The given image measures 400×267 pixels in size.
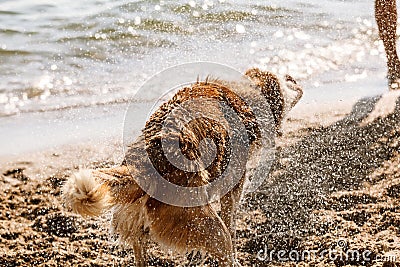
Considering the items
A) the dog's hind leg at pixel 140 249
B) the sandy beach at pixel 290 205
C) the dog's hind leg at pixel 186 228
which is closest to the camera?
the dog's hind leg at pixel 186 228

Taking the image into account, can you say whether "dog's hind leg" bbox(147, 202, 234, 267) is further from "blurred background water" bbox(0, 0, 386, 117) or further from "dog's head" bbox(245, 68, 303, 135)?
"blurred background water" bbox(0, 0, 386, 117)

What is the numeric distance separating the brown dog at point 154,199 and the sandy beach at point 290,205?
28.0 inches

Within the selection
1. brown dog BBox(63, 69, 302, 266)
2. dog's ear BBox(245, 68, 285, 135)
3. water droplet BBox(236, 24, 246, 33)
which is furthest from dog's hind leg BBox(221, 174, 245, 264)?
water droplet BBox(236, 24, 246, 33)

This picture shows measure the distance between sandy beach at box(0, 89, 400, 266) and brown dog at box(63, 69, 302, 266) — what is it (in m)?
0.71

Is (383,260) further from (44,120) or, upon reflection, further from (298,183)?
(44,120)

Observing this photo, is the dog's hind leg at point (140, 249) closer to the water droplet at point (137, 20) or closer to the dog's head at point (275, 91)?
the dog's head at point (275, 91)

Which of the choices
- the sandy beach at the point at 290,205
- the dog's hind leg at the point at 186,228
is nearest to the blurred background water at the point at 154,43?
the sandy beach at the point at 290,205

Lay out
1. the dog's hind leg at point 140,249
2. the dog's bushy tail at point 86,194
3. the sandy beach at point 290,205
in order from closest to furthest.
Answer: the dog's bushy tail at point 86,194 < the dog's hind leg at point 140,249 < the sandy beach at point 290,205

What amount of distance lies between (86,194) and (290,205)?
6.80 ft

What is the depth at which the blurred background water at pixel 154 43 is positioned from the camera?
645 centimetres

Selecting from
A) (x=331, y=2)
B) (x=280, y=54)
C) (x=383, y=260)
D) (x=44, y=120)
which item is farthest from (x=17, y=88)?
(x=331, y=2)

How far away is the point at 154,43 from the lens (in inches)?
298

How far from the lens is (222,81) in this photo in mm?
3766

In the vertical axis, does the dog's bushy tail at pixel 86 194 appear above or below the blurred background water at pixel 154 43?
above
